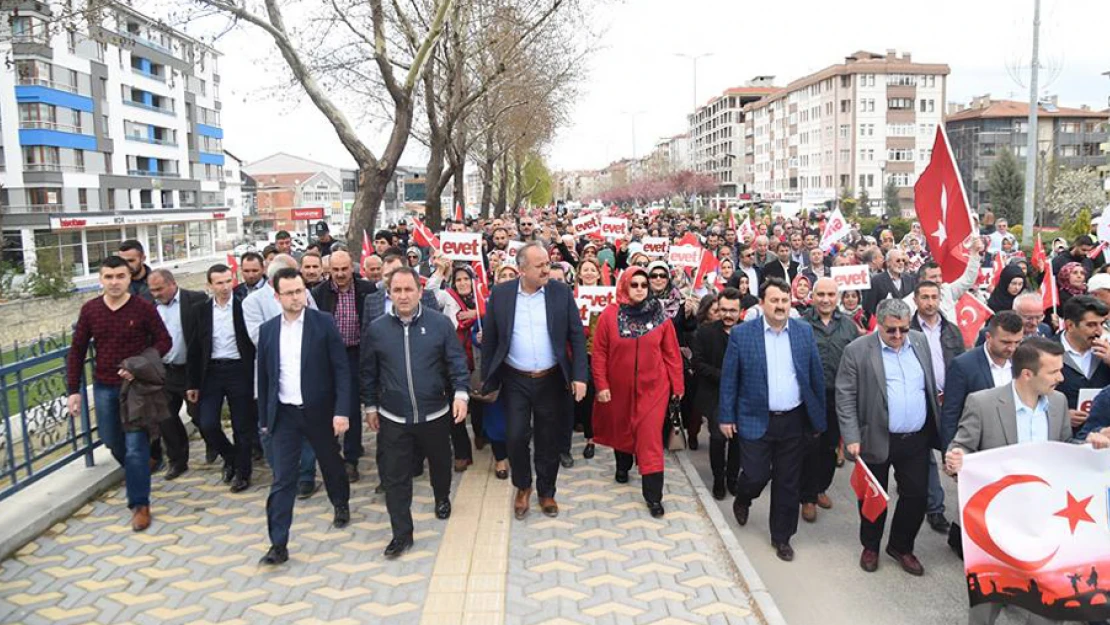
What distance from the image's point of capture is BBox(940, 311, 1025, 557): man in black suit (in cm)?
536

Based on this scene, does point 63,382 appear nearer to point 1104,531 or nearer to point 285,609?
point 285,609

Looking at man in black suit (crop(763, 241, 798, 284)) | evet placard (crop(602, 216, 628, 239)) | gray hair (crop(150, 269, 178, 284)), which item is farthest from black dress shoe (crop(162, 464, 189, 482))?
evet placard (crop(602, 216, 628, 239))

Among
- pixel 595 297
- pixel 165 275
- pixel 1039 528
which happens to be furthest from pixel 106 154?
pixel 1039 528

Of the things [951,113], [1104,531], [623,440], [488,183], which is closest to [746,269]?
[623,440]

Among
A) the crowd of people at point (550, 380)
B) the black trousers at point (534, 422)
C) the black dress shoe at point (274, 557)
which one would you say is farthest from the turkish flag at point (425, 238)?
the black dress shoe at point (274, 557)

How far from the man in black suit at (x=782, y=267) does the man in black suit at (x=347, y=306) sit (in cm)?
580

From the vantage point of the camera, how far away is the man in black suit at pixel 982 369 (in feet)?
17.6

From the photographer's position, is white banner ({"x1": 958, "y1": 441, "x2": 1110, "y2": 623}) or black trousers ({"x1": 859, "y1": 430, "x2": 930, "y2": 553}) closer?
white banner ({"x1": 958, "y1": 441, "x2": 1110, "y2": 623})

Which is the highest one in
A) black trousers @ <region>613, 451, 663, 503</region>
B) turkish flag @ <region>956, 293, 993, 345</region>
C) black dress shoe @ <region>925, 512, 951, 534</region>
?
turkish flag @ <region>956, 293, 993, 345</region>

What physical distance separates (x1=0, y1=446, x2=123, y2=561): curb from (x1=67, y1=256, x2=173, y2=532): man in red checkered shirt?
1.96 feet

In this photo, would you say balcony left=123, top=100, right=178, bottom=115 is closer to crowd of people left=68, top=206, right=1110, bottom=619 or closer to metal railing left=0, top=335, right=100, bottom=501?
crowd of people left=68, top=206, right=1110, bottom=619

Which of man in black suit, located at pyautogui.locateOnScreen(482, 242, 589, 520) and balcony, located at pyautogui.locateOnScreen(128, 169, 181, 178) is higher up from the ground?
balcony, located at pyautogui.locateOnScreen(128, 169, 181, 178)

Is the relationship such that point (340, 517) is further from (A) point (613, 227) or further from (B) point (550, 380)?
(A) point (613, 227)

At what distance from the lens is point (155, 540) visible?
6.06 m
